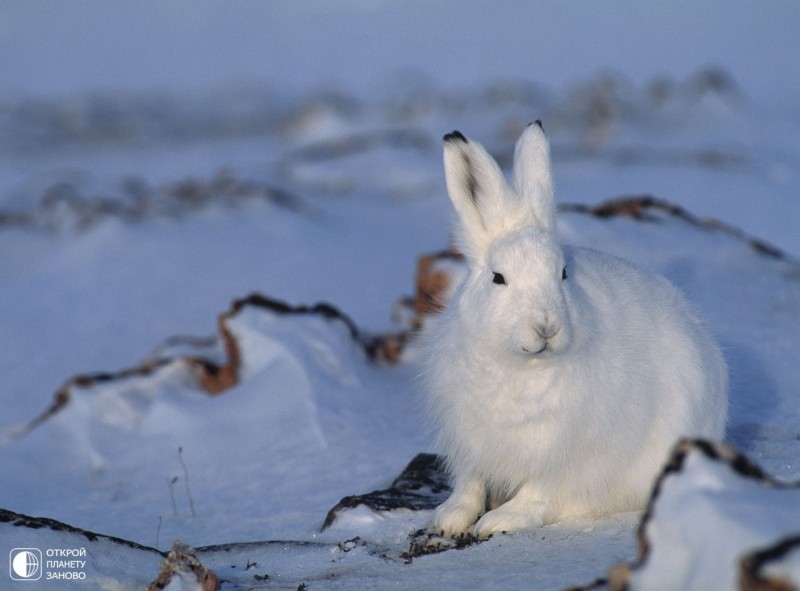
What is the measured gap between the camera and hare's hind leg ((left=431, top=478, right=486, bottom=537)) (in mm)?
3701

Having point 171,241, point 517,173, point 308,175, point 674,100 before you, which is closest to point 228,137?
point 308,175

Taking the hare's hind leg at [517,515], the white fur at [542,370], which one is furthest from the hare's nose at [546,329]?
the hare's hind leg at [517,515]

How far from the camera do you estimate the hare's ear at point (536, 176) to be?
3.75 metres

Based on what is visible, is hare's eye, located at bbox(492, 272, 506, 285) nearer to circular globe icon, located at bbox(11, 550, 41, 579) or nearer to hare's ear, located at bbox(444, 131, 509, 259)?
hare's ear, located at bbox(444, 131, 509, 259)

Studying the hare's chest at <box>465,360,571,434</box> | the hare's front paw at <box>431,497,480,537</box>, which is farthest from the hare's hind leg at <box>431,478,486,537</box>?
the hare's chest at <box>465,360,571,434</box>

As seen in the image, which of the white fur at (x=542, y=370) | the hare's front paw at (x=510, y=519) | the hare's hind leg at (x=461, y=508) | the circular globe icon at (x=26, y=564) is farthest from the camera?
the hare's hind leg at (x=461, y=508)

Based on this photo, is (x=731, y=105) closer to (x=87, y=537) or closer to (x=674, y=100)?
(x=674, y=100)

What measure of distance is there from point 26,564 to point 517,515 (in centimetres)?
172

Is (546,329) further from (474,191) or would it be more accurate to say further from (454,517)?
(454,517)

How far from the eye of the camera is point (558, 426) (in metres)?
3.50

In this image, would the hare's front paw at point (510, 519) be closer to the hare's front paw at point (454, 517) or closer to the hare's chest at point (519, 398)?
the hare's front paw at point (454, 517)

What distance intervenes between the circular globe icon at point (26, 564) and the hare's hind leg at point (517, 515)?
5.04ft

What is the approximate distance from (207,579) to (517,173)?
1916 mm

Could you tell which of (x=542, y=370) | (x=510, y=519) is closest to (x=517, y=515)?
(x=510, y=519)
